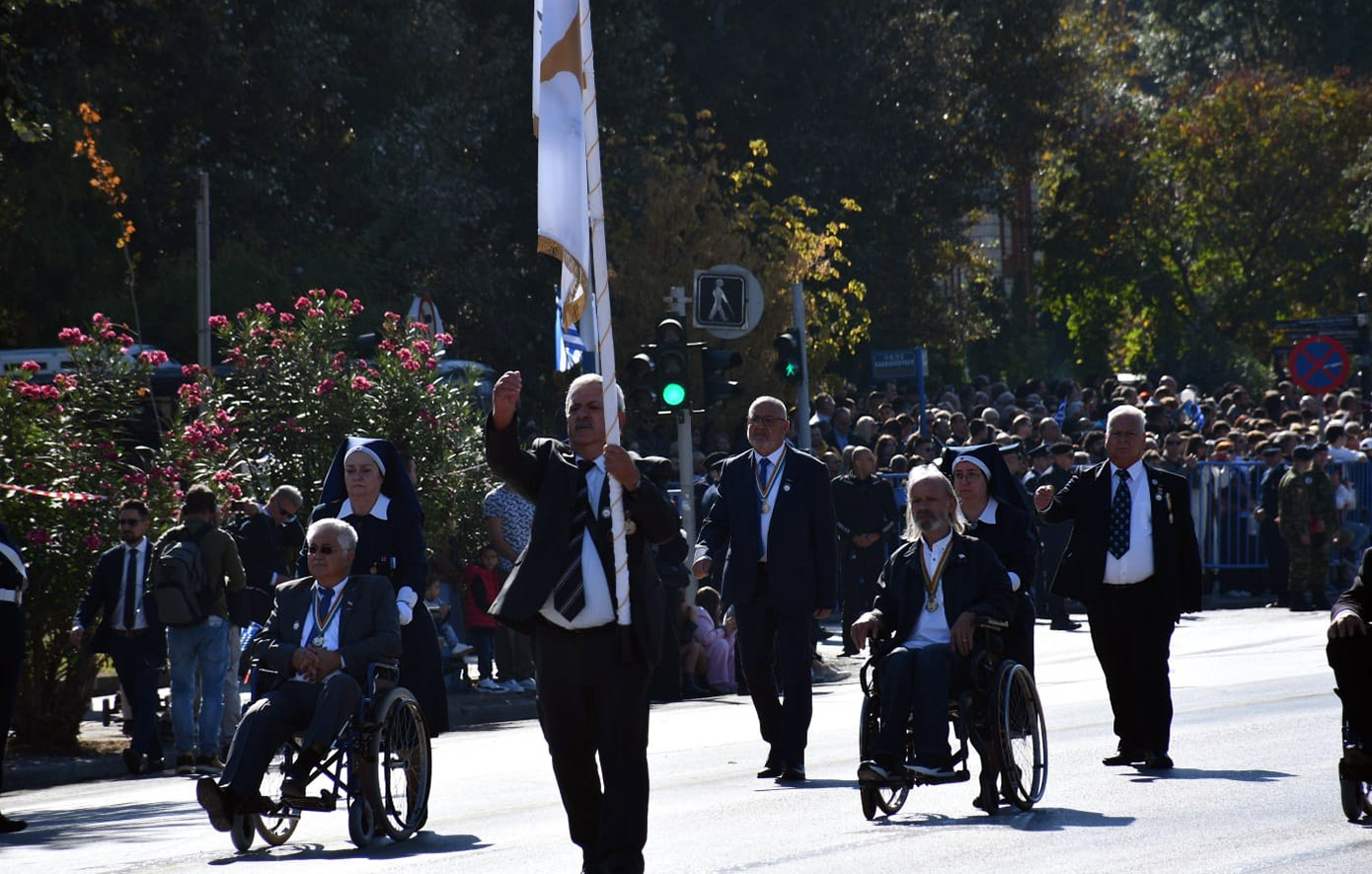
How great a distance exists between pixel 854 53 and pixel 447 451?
2518 cm

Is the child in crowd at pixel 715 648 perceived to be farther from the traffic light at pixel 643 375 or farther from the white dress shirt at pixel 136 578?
the white dress shirt at pixel 136 578

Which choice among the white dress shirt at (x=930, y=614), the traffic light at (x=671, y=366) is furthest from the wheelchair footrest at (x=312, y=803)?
the traffic light at (x=671, y=366)

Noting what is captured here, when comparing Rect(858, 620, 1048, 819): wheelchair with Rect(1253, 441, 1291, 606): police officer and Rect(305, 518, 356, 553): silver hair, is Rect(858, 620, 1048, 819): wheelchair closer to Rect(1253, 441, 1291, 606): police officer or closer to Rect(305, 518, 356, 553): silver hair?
Rect(305, 518, 356, 553): silver hair

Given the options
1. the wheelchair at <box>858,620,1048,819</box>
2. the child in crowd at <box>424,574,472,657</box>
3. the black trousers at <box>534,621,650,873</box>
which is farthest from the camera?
the child in crowd at <box>424,574,472,657</box>

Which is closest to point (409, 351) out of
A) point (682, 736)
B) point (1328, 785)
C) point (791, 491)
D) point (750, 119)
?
point (682, 736)

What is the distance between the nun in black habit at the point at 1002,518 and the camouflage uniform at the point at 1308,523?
1421cm

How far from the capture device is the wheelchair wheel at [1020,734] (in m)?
10.3

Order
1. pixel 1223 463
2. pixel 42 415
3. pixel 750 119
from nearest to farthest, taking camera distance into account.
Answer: pixel 42 415
pixel 1223 463
pixel 750 119

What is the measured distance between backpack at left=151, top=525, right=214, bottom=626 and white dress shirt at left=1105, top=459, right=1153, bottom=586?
594 centimetres

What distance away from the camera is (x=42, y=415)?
16094 mm

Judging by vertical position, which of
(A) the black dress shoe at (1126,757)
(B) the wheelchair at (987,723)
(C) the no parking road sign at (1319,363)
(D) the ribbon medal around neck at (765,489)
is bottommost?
(A) the black dress shoe at (1126,757)

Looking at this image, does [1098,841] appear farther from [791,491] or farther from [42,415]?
[42,415]

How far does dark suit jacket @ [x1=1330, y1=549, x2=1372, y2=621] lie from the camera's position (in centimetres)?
965

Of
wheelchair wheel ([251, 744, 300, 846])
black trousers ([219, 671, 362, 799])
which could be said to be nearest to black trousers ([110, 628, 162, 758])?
wheelchair wheel ([251, 744, 300, 846])
